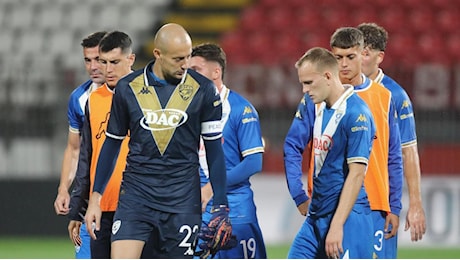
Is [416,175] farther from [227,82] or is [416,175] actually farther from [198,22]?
[198,22]

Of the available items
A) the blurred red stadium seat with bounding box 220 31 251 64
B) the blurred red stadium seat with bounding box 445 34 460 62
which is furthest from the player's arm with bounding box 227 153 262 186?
the blurred red stadium seat with bounding box 445 34 460 62

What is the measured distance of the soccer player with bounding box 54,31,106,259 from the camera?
7480 millimetres

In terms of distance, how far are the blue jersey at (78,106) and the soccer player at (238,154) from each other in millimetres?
793

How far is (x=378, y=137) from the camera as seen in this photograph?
7.07 metres

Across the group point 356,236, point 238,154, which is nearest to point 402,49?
point 238,154

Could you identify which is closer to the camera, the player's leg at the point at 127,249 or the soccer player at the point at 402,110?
the player's leg at the point at 127,249

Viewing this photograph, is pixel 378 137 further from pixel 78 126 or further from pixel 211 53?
pixel 78 126

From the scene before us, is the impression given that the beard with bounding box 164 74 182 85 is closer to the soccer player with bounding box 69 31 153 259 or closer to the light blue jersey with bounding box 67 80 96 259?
the soccer player with bounding box 69 31 153 259

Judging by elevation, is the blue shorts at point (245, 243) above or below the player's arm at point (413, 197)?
below

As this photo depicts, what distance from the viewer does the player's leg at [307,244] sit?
6711 mm

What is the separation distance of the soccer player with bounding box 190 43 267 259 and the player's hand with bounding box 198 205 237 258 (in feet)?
3.40

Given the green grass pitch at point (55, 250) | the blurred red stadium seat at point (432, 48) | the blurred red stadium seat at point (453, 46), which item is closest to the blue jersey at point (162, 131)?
the green grass pitch at point (55, 250)

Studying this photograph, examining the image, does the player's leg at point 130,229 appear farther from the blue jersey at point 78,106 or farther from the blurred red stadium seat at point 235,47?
the blurred red stadium seat at point 235,47

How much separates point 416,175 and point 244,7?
12.8 metres
